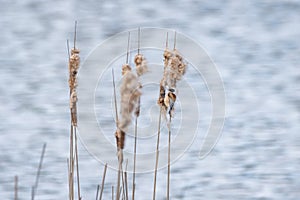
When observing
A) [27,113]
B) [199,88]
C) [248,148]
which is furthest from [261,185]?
[27,113]

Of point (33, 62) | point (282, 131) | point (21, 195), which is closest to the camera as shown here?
point (21, 195)

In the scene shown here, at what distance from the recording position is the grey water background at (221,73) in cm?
236

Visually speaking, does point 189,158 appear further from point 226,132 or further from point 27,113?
point 27,113

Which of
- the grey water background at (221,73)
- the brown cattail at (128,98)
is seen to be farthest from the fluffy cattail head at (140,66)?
the grey water background at (221,73)

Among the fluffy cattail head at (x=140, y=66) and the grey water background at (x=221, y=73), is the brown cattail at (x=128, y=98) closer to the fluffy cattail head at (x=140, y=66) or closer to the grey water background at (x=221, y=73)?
the fluffy cattail head at (x=140, y=66)

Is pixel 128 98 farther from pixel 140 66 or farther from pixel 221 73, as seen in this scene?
pixel 221 73

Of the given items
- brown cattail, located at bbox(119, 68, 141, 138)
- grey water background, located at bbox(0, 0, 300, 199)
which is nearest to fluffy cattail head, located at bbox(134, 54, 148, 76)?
brown cattail, located at bbox(119, 68, 141, 138)

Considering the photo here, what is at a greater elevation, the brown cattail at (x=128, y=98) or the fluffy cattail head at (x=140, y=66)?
the fluffy cattail head at (x=140, y=66)

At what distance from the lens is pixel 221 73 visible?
266 centimetres

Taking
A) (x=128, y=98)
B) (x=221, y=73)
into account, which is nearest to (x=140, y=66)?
(x=128, y=98)

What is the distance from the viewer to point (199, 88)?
2635 mm

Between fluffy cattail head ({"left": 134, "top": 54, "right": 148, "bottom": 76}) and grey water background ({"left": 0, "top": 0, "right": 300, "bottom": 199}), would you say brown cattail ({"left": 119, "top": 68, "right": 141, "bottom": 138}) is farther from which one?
grey water background ({"left": 0, "top": 0, "right": 300, "bottom": 199})

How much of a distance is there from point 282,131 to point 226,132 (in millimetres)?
228

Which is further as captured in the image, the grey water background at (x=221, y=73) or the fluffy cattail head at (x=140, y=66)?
the grey water background at (x=221, y=73)
